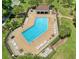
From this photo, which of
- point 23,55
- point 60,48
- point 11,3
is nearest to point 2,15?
point 11,3

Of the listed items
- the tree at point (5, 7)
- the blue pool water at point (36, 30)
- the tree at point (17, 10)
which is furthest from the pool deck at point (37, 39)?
the tree at point (5, 7)

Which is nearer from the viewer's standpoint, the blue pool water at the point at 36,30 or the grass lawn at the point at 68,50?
the grass lawn at the point at 68,50

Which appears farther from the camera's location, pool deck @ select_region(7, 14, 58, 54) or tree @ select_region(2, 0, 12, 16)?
tree @ select_region(2, 0, 12, 16)

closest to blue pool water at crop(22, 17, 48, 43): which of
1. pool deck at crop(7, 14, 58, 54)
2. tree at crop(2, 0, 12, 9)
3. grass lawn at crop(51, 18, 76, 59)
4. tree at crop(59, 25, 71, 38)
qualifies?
pool deck at crop(7, 14, 58, 54)

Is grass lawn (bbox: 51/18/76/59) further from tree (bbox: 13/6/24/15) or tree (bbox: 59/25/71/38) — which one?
tree (bbox: 13/6/24/15)

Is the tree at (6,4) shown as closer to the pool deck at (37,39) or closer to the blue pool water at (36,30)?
the pool deck at (37,39)

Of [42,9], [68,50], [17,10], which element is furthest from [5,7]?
[68,50]
